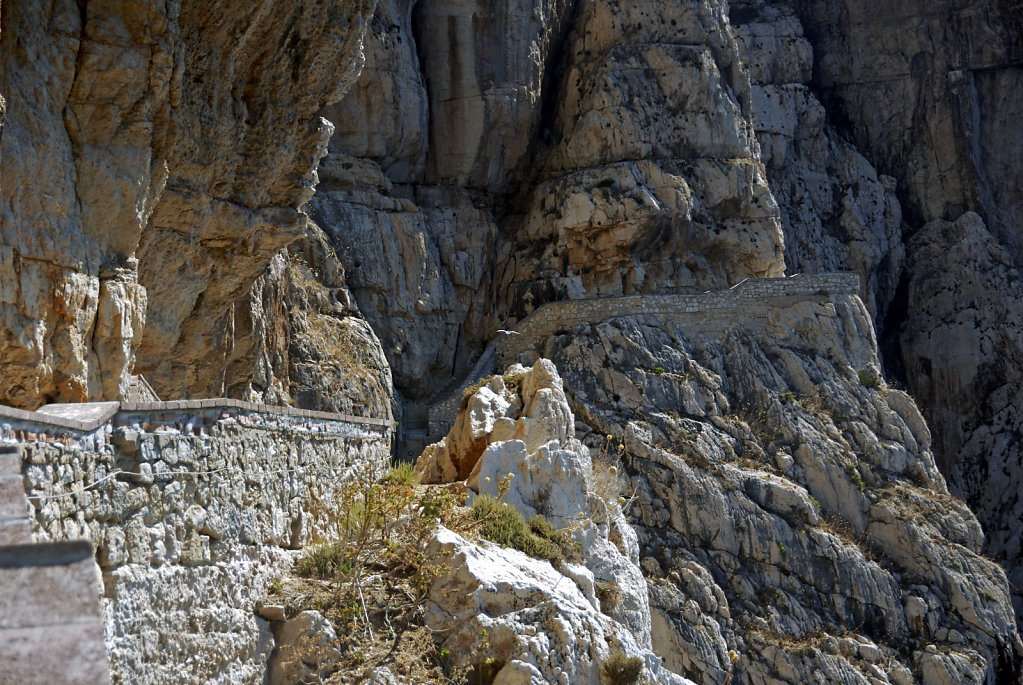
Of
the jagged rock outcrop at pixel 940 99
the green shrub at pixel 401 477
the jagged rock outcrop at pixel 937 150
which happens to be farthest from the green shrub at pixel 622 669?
the jagged rock outcrop at pixel 940 99

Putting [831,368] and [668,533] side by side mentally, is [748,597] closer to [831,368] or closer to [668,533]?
[668,533]

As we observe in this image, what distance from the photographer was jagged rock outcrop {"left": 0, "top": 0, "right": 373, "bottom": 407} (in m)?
10.4

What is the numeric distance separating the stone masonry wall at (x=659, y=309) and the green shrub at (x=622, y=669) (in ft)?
53.8

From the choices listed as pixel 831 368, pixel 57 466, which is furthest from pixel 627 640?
pixel 831 368

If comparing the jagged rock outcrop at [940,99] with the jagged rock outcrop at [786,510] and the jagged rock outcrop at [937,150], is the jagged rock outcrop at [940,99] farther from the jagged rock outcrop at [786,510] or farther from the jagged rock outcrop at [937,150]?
the jagged rock outcrop at [786,510]

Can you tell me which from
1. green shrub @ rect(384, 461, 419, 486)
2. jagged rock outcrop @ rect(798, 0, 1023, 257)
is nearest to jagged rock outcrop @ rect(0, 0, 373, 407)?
green shrub @ rect(384, 461, 419, 486)

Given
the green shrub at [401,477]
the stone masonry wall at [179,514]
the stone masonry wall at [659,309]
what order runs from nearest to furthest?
the stone masonry wall at [179,514]
the green shrub at [401,477]
the stone masonry wall at [659,309]

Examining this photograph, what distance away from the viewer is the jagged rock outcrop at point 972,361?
34156 millimetres

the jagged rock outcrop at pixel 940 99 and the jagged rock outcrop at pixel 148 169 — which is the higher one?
the jagged rock outcrop at pixel 940 99

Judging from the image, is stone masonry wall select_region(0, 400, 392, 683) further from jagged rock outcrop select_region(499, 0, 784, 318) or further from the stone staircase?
jagged rock outcrop select_region(499, 0, 784, 318)

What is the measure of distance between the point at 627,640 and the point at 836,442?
703 inches

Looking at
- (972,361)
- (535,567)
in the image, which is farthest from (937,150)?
(535,567)

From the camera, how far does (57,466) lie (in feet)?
18.4

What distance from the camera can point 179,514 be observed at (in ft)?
22.5
